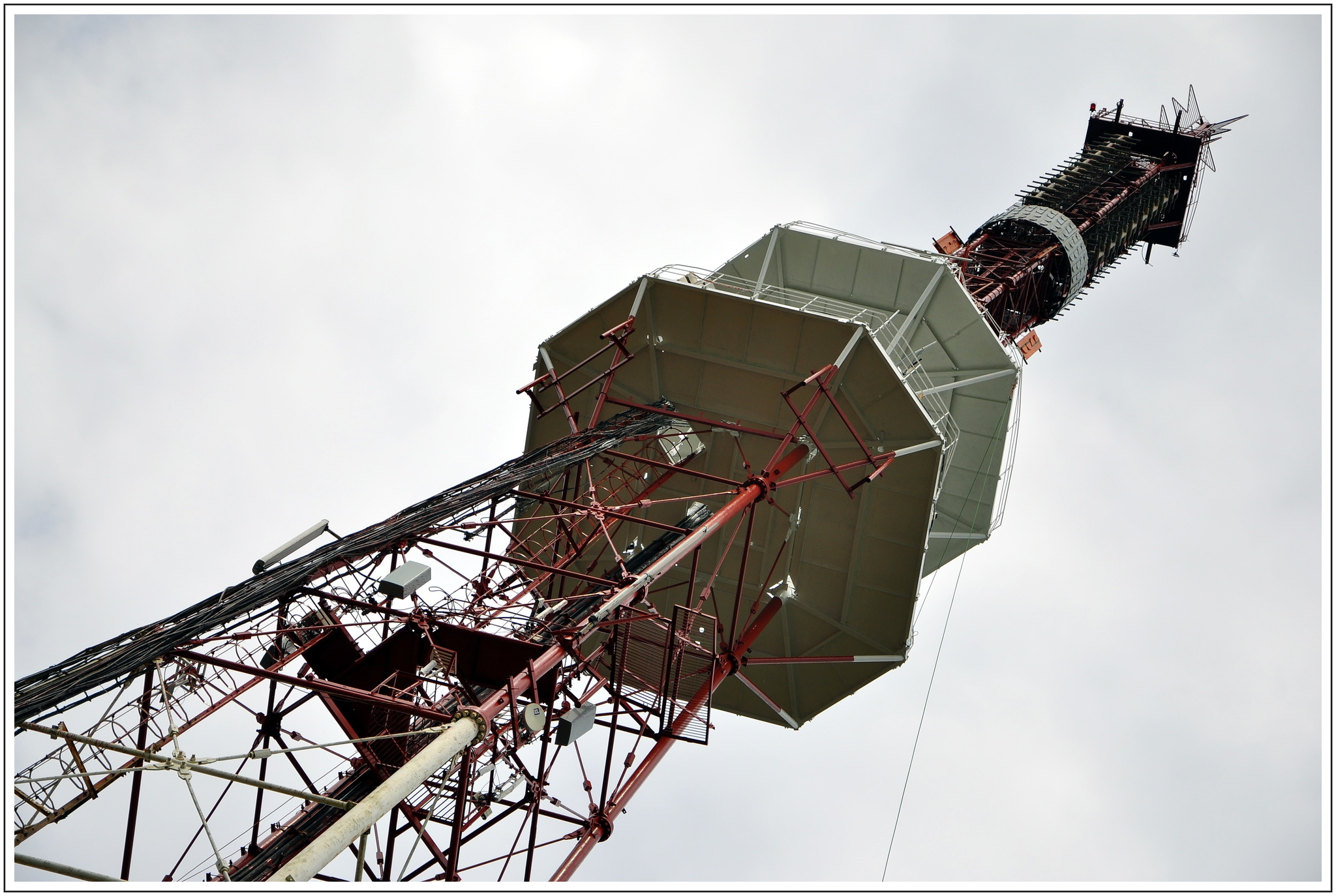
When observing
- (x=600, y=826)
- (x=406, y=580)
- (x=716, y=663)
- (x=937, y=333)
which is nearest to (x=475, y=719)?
(x=406, y=580)

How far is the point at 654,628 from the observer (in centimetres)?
2570

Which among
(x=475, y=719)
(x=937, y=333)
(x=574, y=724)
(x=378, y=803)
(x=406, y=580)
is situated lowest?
(x=378, y=803)

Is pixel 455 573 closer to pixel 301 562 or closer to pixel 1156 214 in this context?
pixel 301 562

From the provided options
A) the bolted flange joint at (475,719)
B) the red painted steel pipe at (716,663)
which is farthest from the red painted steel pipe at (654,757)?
the bolted flange joint at (475,719)

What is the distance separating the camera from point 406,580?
18953mm

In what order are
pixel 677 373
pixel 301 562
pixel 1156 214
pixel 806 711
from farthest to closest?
pixel 1156 214 → pixel 806 711 → pixel 677 373 → pixel 301 562

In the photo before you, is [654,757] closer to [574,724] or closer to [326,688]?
[574,724]

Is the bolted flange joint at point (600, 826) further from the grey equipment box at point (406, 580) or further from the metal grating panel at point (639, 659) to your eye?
the grey equipment box at point (406, 580)

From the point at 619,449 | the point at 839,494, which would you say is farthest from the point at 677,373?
the point at 839,494

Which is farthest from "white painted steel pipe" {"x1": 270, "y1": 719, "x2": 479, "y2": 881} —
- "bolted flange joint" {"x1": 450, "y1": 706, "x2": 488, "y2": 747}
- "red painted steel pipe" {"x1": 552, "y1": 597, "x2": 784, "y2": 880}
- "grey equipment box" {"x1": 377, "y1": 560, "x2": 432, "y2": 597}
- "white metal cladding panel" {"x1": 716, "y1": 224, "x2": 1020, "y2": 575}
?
"white metal cladding panel" {"x1": 716, "y1": 224, "x2": 1020, "y2": 575}

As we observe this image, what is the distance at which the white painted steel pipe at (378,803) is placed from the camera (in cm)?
1252

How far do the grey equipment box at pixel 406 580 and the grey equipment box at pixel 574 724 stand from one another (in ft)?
10.2

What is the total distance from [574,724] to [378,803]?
6007 mm

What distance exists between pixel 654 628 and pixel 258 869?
9985 millimetres
